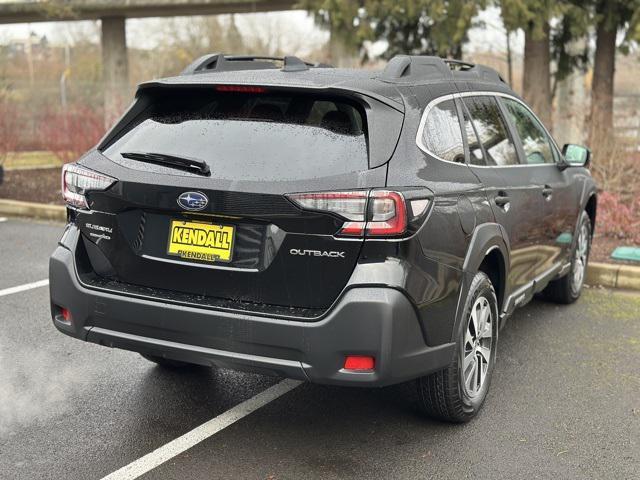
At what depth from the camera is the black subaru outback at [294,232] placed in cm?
320

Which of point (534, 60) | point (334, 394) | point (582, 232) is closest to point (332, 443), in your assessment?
point (334, 394)

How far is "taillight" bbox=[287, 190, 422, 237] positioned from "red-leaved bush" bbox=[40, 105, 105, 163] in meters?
11.3

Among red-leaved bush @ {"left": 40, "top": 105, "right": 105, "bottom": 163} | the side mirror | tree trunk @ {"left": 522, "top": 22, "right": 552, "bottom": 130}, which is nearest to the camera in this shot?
the side mirror

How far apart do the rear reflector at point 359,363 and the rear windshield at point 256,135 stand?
2.55ft

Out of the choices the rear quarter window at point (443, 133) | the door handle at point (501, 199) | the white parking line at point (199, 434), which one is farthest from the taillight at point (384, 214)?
the white parking line at point (199, 434)

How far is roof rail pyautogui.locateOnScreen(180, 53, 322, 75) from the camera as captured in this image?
3963 millimetres

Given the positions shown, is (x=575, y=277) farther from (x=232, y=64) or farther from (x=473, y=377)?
(x=232, y=64)

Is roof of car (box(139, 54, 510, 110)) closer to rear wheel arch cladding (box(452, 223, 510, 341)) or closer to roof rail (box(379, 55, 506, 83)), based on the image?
roof rail (box(379, 55, 506, 83))

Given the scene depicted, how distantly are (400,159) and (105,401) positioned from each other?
213cm

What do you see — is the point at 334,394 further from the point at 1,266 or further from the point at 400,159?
the point at 1,266

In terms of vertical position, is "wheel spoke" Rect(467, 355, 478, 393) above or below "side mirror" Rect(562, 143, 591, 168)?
below

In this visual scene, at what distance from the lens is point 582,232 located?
20.9 feet

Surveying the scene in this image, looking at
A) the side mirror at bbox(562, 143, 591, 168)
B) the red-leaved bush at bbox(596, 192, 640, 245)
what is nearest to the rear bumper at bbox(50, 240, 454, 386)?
the side mirror at bbox(562, 143, 591, 168)

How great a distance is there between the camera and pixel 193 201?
11.0ft
